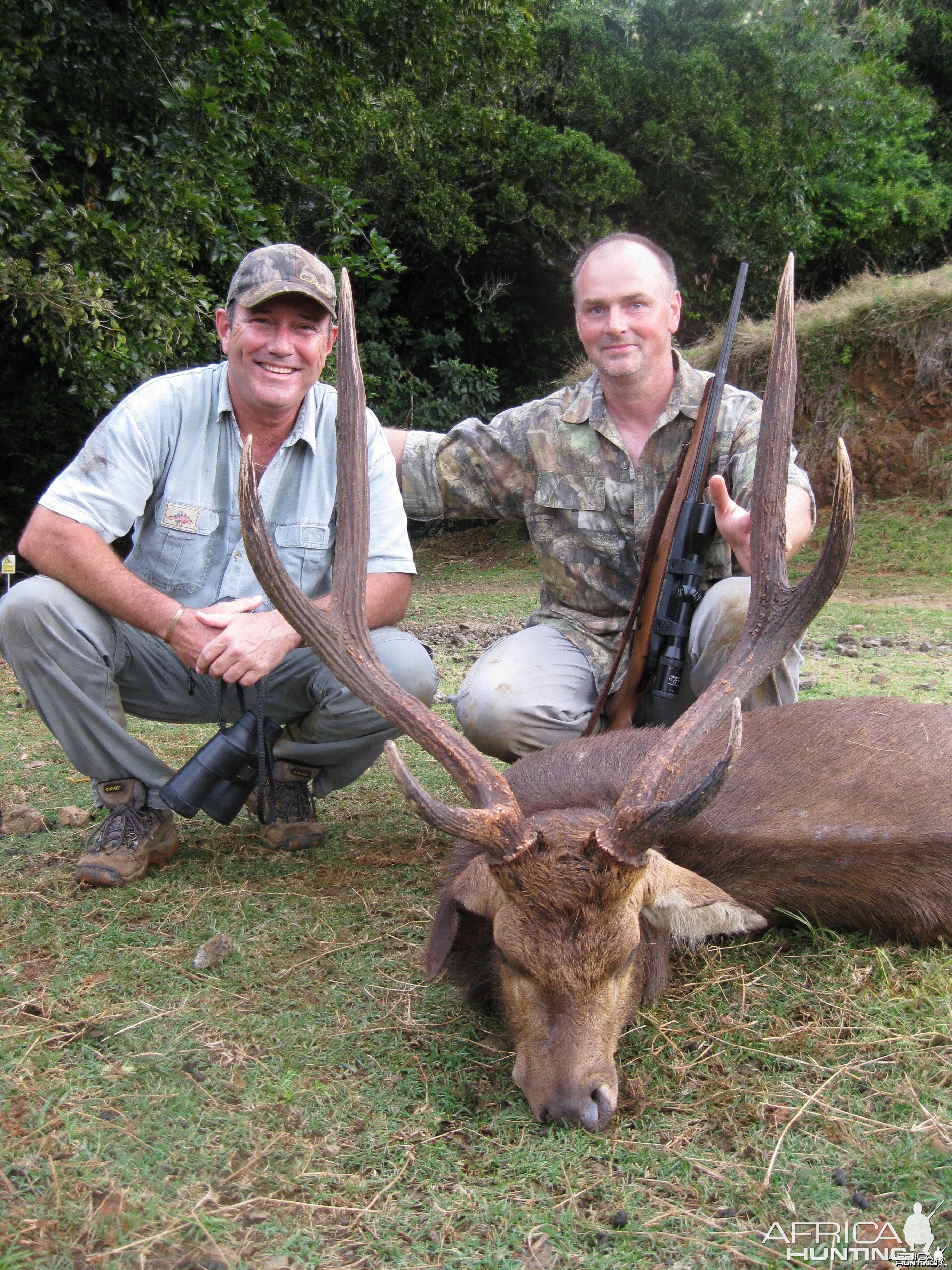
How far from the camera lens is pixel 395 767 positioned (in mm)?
2395

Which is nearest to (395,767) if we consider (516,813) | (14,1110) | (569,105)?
(516,813)

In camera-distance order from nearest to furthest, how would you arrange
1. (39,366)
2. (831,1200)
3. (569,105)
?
(831,1200)
(39,366)
(569,105)

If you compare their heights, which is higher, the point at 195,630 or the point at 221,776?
the point at 195,630

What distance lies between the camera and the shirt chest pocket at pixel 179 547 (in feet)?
12.8

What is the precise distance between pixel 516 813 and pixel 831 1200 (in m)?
1.01

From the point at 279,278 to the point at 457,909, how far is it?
259cm

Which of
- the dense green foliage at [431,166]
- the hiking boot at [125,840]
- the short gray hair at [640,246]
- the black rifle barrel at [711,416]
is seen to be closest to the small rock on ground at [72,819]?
the hiking boot at [125,840]

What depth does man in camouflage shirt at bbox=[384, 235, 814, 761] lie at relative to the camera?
3938mm

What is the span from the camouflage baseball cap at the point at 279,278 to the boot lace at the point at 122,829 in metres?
1.99

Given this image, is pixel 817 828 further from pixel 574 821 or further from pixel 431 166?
pixel 431 166

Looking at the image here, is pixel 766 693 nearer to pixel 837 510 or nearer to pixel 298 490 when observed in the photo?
pixel 837 510

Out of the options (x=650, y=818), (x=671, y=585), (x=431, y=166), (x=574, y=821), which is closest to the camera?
(x=650, y=818)

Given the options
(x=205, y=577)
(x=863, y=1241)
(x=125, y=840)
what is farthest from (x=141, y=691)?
(x=863, y=1241)

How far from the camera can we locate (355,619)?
3035 millimetres
